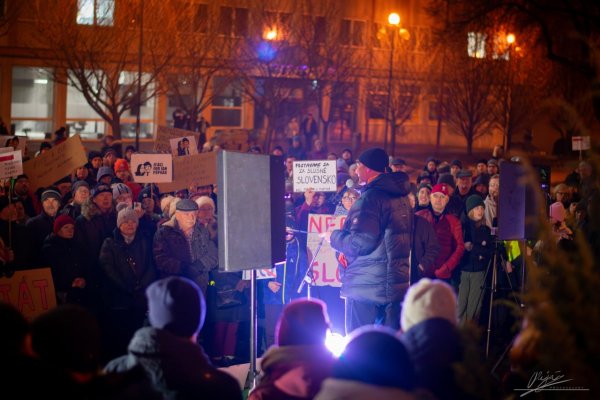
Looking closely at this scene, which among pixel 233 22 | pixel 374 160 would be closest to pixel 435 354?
pixel 374 160

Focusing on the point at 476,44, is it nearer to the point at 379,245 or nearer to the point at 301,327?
the point at 379,245

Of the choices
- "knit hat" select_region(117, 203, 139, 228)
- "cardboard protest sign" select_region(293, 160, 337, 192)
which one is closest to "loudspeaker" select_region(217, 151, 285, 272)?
"knit hat" select_region(117, 203, 139, 228)

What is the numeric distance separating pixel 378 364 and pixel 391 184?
352 centimetres

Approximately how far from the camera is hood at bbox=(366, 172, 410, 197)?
727 centimetres

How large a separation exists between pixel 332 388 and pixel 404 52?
30288mm

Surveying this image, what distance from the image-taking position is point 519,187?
9008mm

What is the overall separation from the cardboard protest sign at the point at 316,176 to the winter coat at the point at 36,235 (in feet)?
10.9

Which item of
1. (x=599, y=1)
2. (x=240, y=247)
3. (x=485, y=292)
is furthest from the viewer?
(x=599, y=1)

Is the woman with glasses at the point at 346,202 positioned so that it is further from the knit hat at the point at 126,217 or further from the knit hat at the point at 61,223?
the knit hat at the point at 61,223

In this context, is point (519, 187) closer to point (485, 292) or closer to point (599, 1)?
point (485, 292)

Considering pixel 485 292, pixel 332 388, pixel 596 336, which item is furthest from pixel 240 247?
pixel 485 292

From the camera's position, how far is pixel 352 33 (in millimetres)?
33219

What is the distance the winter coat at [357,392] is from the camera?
384cm

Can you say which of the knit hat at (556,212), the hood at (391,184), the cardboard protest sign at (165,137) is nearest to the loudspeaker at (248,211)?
the hood at (391,184)
